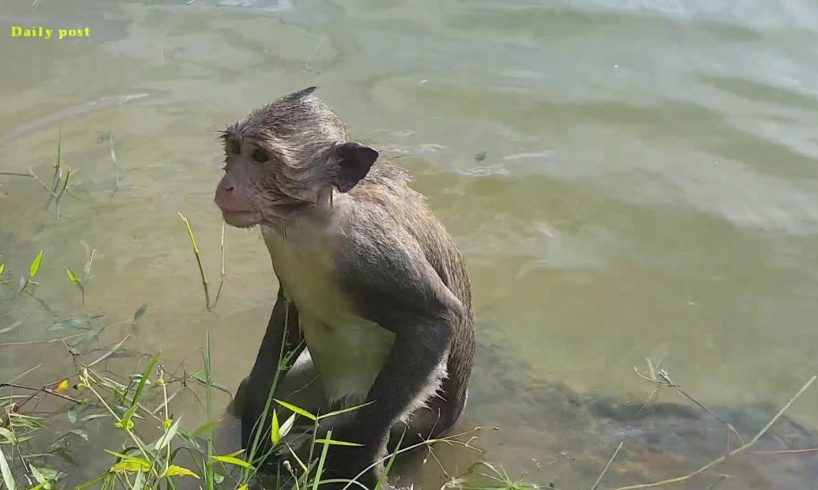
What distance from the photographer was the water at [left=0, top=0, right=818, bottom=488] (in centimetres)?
586

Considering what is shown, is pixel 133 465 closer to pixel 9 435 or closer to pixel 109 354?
pixel 9 435

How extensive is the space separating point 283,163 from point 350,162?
27cm

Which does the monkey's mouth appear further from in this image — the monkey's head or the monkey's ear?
the monkey's ear

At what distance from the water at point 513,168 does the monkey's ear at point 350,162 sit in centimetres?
197

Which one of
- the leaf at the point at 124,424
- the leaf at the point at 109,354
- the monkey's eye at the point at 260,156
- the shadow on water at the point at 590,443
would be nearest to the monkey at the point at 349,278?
the monkey's eye at the point at 260,156

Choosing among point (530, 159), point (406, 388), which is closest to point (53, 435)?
point (406, 388)

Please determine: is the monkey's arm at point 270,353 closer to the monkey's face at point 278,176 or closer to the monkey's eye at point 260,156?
the monkey's face at point 278,176

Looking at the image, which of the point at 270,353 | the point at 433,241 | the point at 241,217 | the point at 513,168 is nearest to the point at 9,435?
the point at 270,353

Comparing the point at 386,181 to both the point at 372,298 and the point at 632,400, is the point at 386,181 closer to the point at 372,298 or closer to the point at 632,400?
the point at 372,298

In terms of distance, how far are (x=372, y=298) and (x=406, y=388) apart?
441mm

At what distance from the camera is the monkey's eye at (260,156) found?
3.83 m

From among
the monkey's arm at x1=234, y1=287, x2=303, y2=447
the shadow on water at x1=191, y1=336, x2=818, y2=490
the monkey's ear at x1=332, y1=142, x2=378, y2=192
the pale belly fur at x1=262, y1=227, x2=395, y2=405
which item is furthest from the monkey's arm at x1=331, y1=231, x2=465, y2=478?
the shadow on water at x1=191, y1=336, x2=818, y2=490

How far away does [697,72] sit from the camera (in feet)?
29.6

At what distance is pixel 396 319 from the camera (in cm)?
428
